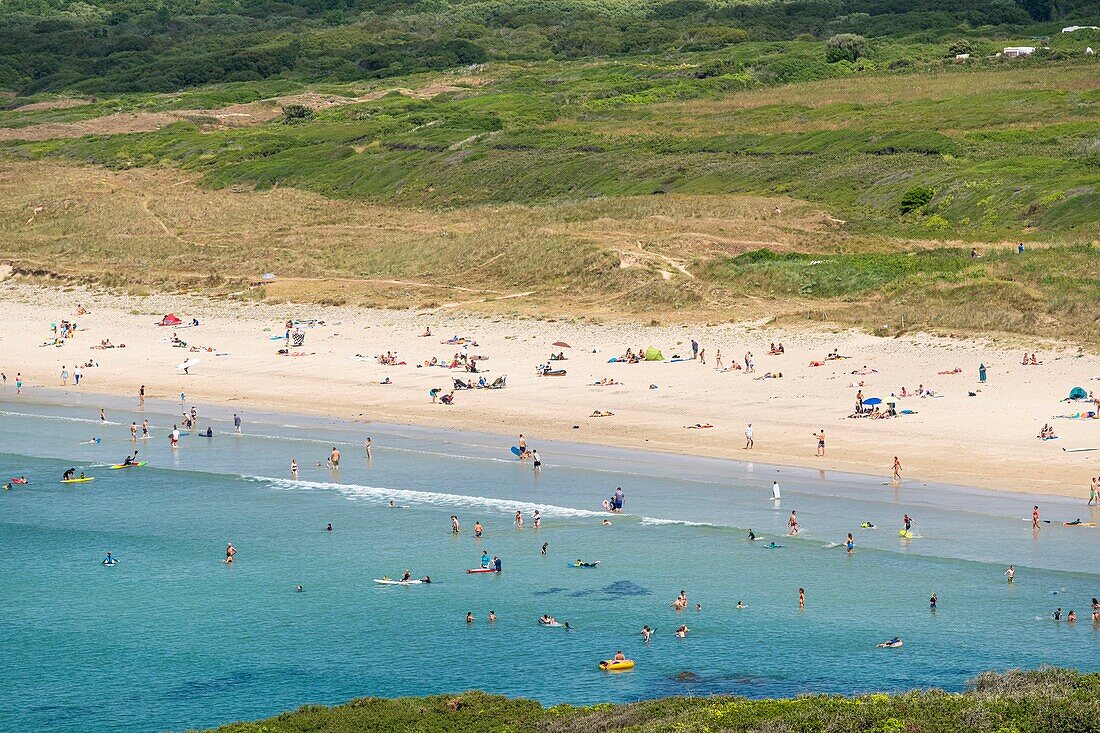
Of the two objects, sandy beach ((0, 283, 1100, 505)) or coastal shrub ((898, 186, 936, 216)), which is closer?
sandy beach ((0, 283, 1100, 505))

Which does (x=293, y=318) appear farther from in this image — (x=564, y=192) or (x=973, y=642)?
(x=973, y=642)

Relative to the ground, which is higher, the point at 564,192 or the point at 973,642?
the point at 564,192

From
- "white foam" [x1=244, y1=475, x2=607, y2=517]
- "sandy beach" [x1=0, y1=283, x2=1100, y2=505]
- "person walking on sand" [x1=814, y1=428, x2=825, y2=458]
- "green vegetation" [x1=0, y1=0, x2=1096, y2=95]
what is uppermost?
"green vegetation" [x1=0, y1=0, x2=1096, y2=95]

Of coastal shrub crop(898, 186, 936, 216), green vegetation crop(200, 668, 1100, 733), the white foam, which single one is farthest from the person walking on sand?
coastal shrub crop(898, 186, 936, 216)

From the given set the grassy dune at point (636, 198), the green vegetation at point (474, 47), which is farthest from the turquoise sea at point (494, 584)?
the green vegetation at point (474, 47)

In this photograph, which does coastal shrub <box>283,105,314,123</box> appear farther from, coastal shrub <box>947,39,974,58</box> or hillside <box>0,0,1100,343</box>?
coastal shrub <box>947,39,974,58</box>

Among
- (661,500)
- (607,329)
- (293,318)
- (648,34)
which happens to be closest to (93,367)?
(293,318)

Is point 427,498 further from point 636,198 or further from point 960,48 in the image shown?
point 960,48
